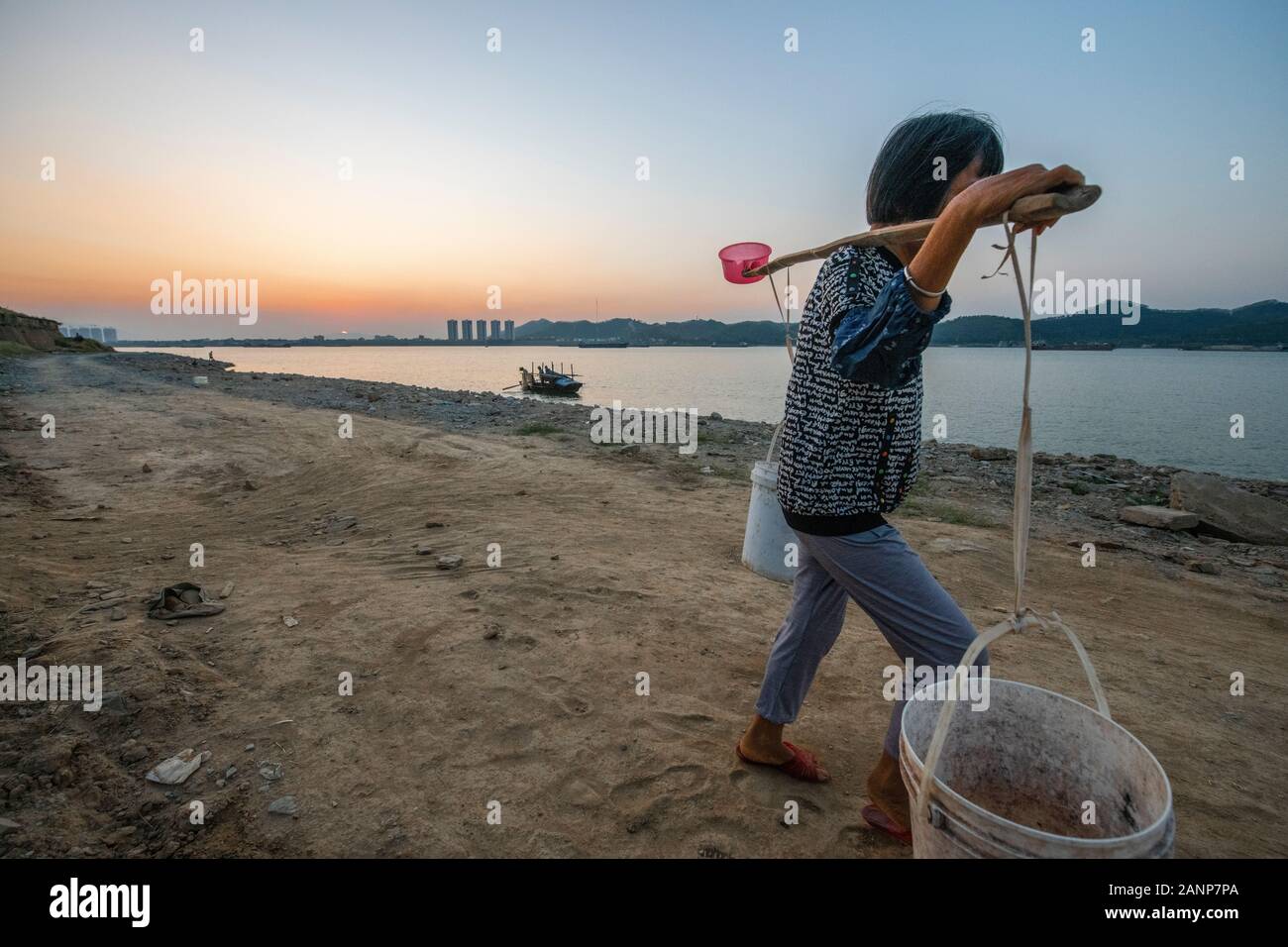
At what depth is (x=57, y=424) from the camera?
981 centimetres

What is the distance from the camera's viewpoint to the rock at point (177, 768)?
2367 mm

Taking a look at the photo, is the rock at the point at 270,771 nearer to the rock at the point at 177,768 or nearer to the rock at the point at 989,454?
the rock at the point at 177,768

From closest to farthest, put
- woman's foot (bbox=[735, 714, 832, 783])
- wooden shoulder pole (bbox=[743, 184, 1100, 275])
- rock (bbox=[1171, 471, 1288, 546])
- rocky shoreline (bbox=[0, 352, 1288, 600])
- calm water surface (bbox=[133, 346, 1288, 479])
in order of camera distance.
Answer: wooden shoulder pole (bbox=[743, 184, 1100, 275]) → woman's foot (bbox=[735, 714, 832, 783]) → rocky shoreline (bbox=[0, 352, 1288, 600]) → rock (bbox=[1171, 471, 1288, 546]) → calm water surface (bbox=[133, 346, 1288, 479])

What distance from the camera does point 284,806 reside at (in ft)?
7.48

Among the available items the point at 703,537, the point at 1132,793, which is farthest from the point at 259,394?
the point at 1132,793

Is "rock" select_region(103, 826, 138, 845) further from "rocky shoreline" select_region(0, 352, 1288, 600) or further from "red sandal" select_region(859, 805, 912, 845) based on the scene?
"rocky shoreline" select_region(0, 352, 1288, 600)

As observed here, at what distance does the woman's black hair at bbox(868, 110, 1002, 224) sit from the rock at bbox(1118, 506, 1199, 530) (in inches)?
321

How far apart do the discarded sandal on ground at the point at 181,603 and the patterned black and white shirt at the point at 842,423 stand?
365cm

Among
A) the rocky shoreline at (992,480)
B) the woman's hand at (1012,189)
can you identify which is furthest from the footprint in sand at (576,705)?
the rocky shoreline at (992,480)

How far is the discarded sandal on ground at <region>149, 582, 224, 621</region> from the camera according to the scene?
143 inches

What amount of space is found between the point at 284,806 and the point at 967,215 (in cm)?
293

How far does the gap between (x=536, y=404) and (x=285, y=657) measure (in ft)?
54.0

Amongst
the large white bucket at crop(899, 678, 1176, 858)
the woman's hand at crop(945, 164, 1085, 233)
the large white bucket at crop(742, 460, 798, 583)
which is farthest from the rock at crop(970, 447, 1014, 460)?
the woman's hand at crop(945, 164, 1085, 233)
